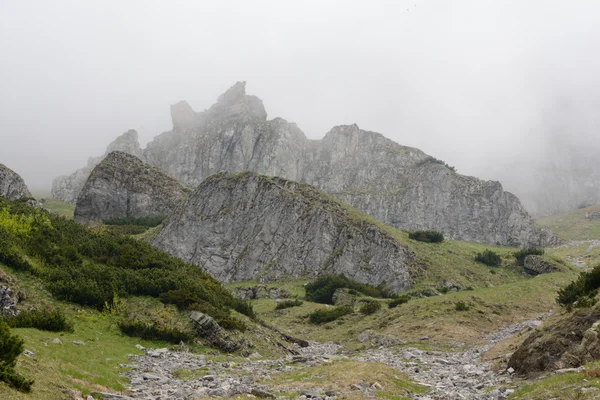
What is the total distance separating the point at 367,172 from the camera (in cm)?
16688

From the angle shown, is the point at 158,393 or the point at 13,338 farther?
the point at 158,393

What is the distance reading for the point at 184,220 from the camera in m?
97.6

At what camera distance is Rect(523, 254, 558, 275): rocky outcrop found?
60.5 m

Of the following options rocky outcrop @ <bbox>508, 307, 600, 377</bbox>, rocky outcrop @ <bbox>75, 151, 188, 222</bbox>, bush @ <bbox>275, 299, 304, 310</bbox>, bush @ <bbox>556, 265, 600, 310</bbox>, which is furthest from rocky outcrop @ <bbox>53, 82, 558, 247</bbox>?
rocky outcrop @ <bbox>508, 307, 600, 377</bbox>

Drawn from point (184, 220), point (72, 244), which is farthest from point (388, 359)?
point (184, 220)

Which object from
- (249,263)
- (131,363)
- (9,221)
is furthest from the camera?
(249,263)

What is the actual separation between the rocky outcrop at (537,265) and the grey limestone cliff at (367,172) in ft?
217

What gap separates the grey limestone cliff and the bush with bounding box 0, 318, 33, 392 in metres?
138

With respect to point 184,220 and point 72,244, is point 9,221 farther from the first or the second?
point 184,220

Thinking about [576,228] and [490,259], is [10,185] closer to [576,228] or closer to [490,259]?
[490,259]

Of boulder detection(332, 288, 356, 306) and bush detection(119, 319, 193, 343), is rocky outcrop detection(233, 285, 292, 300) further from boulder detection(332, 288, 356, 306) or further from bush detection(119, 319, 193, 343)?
bush detection(119, 319, 193, 343)

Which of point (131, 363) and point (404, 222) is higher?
point (404, 222)

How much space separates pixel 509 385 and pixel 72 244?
3532 centimetres

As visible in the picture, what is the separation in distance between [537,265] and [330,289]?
112 ft
